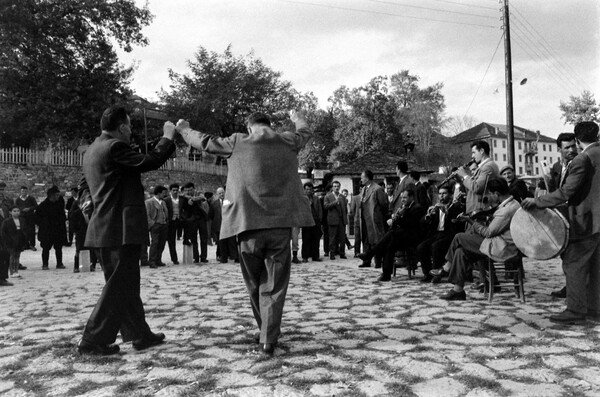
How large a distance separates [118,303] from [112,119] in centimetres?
156

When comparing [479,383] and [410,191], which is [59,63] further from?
[479,383]

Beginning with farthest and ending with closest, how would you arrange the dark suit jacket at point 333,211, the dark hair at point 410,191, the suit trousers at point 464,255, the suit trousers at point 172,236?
the dark suit jacket at point 333,211
the suit trousers at point 172,236
the dark hair at point 410,191
the suit trousers at point 464,255

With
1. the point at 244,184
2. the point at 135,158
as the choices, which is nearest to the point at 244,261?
the point at 244,184

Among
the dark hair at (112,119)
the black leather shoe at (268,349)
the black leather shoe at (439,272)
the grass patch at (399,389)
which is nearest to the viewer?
the grass patch at (399,389)

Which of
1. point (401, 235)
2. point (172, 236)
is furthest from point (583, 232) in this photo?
point (172, 236)

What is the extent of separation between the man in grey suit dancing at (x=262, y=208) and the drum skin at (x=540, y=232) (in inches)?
100

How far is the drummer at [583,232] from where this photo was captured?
471 centimetres

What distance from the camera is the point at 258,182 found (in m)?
4.03

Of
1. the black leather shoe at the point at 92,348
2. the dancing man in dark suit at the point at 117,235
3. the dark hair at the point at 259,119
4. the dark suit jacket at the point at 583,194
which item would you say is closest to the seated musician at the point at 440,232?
the dark suit jacket at the point at 583,194

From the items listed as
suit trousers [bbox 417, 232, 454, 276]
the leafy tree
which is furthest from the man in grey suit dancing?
the leafy tree

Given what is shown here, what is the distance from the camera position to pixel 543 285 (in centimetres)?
720

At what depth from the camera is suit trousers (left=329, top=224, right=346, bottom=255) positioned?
12.5 metres

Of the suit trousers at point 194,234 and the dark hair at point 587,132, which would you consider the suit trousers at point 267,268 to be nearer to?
the dark hair at point 587,132

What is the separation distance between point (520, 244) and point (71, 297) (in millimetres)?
5892
